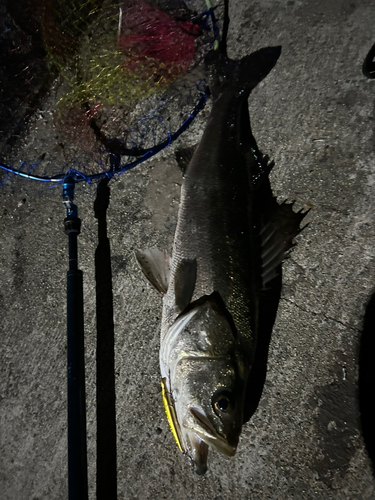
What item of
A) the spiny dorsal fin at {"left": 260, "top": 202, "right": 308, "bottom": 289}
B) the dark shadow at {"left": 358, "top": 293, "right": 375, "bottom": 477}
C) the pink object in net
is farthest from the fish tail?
the dark shadow at {"left": 358, "top": 293, "right": 375, "bottom": 477}

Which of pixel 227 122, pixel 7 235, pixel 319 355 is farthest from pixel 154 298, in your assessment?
pixel 7 235

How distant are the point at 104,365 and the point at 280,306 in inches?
57.4

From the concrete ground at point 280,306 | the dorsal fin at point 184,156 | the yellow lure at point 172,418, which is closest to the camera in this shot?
the yellow lure at point 172,418

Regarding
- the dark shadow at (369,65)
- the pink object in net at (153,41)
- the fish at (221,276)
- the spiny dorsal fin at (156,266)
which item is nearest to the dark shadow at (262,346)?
the fish at (221,276)

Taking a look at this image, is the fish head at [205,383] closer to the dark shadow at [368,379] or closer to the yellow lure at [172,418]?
the yellow lure at [172,418]

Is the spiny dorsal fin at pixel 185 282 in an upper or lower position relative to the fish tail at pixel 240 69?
lower

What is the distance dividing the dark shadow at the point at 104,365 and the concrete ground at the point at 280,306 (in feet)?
0.14

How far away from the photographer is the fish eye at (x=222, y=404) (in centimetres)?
168

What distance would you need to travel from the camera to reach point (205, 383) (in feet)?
5.64

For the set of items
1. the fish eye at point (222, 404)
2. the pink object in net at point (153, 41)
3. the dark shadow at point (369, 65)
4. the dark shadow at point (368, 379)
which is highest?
the pink object in net at point (153, 41)

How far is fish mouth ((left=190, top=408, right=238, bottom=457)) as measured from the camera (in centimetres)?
165

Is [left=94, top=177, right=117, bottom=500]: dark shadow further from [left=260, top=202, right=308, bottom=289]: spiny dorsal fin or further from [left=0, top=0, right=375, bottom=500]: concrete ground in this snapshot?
[left=260, top=202, right=308, bottom=289]: spiny dorsal fin

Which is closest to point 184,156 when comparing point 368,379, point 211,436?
point 211,436

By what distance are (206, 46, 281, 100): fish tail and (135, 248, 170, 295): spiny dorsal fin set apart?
4.46 ft
